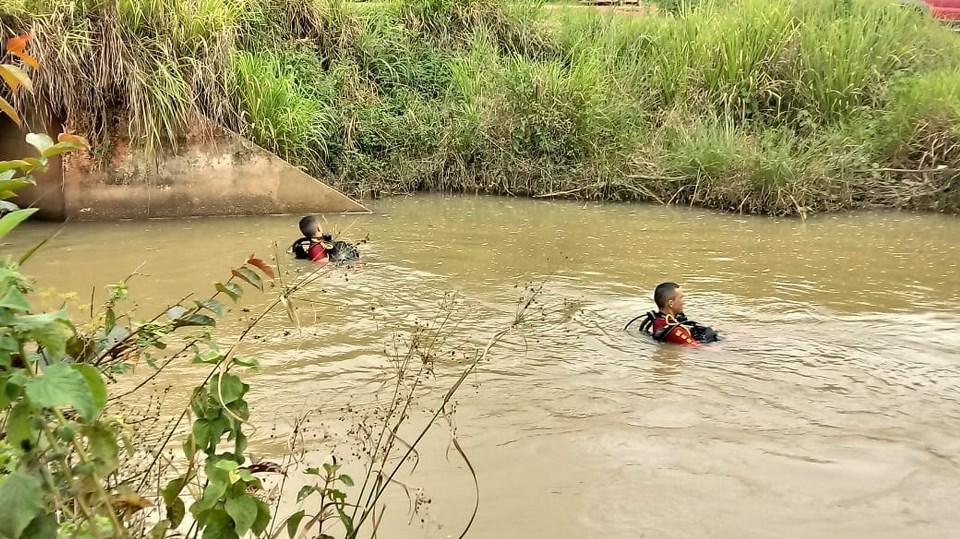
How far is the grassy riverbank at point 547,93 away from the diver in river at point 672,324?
4.75 m

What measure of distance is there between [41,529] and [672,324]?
4978 mm

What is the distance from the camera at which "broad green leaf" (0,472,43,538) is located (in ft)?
4.03

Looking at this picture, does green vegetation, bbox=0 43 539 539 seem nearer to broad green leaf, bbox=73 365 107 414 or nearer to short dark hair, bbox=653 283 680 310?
broad green leaf, bbox=73 365 107 414

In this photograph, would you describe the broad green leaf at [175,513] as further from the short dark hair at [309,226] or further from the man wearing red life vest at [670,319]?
the short dark hair at [309,226]

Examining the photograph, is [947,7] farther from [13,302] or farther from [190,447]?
[13,302]

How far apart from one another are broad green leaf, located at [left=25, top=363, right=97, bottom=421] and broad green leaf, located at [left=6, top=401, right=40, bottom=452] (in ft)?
0.35

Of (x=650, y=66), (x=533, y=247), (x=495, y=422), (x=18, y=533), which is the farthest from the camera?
→ (x=650, y=66)

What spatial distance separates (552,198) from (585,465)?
7708 millimetres

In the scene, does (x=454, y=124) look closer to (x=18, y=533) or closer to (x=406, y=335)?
(x=406, y=335)

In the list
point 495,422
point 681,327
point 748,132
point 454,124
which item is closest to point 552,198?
point 454,124

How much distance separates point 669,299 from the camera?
6098mm

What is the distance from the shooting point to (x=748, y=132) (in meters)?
11.9

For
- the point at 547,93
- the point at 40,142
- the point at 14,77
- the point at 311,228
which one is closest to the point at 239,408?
the point at 40,142

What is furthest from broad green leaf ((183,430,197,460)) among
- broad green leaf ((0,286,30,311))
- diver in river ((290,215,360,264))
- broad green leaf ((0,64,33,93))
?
diver in river ((290,215,360,264))
